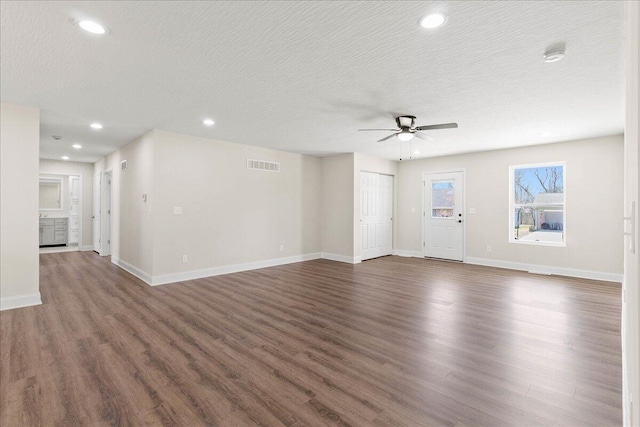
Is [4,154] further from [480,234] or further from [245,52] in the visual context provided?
[480,234]

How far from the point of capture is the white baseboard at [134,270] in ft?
17.2

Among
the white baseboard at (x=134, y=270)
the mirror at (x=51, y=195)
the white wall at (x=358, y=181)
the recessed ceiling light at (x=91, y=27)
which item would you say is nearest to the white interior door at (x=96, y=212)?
the mirror at (x=51, y=195)

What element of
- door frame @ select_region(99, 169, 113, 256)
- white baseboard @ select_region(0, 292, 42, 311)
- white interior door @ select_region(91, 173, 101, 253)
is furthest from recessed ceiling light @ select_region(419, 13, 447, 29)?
white interior door @ select_region(91, 173, 101, 253)

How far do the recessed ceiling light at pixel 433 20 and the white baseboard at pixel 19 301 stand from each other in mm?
5454

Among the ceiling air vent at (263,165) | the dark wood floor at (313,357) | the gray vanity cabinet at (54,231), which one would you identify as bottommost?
the dark wood floor at (313,357)

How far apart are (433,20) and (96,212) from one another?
9.96 meters

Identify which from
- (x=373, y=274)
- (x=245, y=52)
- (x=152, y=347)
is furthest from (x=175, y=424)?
(x=373, y=274)

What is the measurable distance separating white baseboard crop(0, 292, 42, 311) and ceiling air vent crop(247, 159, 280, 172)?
155 inches

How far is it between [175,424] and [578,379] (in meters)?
2.85

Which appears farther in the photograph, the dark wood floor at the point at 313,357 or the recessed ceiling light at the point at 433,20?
the recessed ceiling light at the point at 433,20

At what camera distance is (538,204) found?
6.31 m

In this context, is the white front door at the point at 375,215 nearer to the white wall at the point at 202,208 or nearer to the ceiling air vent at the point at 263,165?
the white wall at the point at 202,208

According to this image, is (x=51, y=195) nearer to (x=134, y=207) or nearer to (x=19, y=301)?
(x=134, y=207)

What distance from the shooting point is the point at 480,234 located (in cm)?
700
